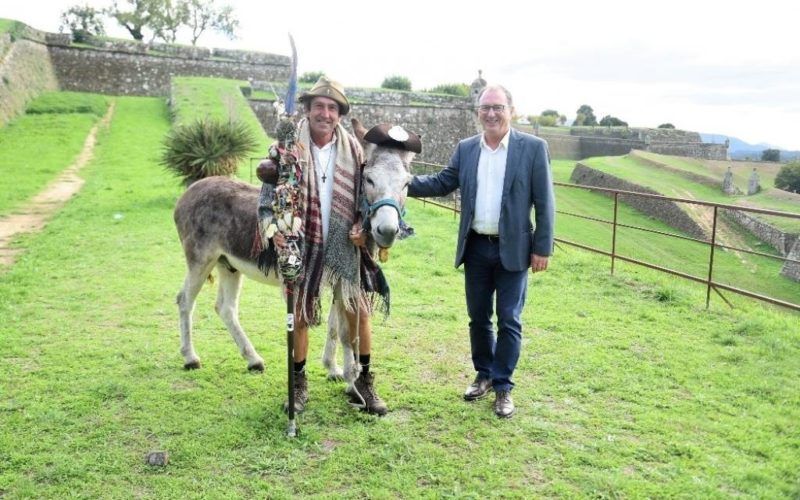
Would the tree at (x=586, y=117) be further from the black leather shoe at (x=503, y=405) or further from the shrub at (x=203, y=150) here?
the black leather shoe at (x=503, y=405)

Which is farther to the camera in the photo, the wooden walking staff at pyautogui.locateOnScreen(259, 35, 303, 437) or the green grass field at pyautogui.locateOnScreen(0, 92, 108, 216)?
the green grass field at pyautogui.locateOnScreen(0, 92, 108, 216)

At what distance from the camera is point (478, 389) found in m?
4.33

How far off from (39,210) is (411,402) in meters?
10.3

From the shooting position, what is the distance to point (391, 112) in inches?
1121

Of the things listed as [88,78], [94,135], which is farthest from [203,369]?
[88,78]

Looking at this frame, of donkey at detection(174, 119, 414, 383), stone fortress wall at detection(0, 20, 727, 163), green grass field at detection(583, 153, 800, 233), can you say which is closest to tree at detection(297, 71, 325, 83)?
stone fortress wall at detection(0, 20, 727, 163)

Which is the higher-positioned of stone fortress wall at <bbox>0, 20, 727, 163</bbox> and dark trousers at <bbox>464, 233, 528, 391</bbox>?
stone fortress wall at <bbox>0, 20, 727, 163</bbox>

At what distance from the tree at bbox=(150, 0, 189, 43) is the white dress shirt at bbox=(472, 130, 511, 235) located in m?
38.9

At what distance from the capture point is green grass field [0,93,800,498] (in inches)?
129

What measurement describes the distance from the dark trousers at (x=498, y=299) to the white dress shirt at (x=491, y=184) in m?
0.12

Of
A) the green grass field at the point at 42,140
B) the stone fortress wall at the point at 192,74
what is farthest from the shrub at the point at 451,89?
the green grass field at the point at 42,140

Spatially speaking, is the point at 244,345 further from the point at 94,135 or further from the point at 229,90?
the point at 229,90

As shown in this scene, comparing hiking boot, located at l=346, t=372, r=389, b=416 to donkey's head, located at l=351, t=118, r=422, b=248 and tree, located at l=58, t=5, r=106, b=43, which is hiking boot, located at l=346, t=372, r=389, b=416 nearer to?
donkey's head, located at l=351, t=118, r=422, b=248

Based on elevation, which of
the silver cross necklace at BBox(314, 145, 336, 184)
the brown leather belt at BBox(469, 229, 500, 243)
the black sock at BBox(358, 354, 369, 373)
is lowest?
the black sock at BBox(358, 354, 369, 373)
